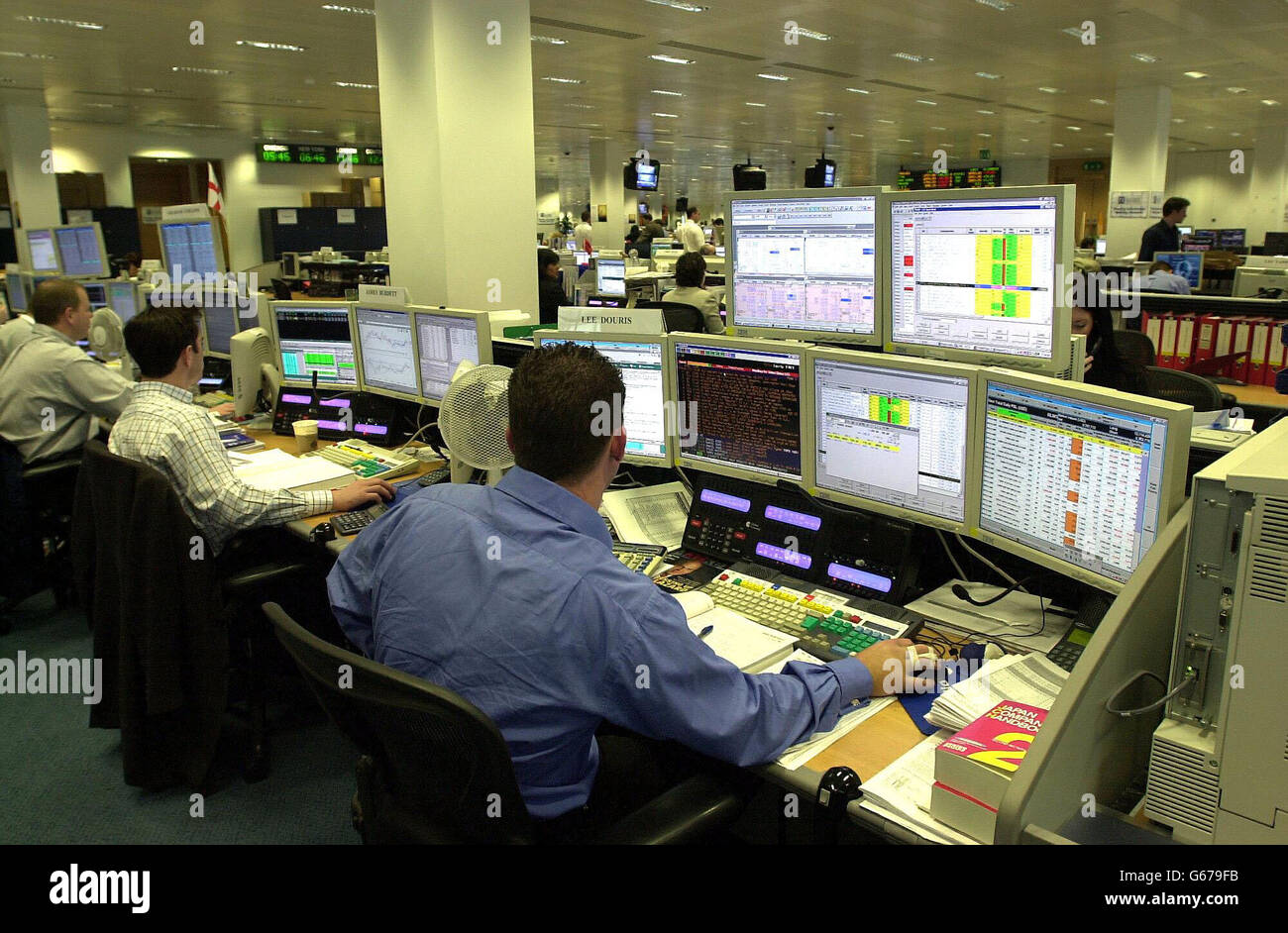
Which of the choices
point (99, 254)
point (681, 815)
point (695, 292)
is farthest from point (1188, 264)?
point (99, 254)

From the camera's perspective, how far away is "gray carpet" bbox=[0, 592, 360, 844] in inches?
101

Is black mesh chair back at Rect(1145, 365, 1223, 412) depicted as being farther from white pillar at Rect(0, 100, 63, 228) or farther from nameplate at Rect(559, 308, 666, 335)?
white pillar at Rect(0, 100, 63, 228)

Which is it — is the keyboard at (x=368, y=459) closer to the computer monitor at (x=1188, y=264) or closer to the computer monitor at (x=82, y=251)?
the computer monitor at (x=82, y=251)

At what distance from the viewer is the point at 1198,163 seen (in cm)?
1880

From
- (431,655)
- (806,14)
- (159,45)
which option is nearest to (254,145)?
(159,45)

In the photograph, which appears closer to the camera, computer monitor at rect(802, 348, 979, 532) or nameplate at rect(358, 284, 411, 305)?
computer monitor at rect(802, 348, 979, 532)

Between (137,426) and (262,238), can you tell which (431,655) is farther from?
(262,238)

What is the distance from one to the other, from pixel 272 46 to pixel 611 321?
6713 millimetres

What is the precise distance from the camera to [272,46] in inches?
302

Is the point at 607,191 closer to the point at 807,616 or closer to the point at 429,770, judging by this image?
the point at 807,616

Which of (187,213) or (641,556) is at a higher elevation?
(187,213)

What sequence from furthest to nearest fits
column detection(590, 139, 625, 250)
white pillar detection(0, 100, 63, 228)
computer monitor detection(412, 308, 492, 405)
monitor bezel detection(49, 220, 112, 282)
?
1. column detection(590, 139, 625, 250)
2. white pillar detection(0, 100, 63, 228)
3. monitor bezel detection(49, 220, 112, 282)
4. computer monitor detection(412, 308, 492, 405)

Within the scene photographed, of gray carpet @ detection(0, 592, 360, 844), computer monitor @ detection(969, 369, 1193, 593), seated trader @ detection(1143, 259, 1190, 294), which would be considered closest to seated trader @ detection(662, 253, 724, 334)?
seated trader @ detection(1143, 259, 1190, 294)

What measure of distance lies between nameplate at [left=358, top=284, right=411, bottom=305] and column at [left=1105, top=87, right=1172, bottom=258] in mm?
9269
